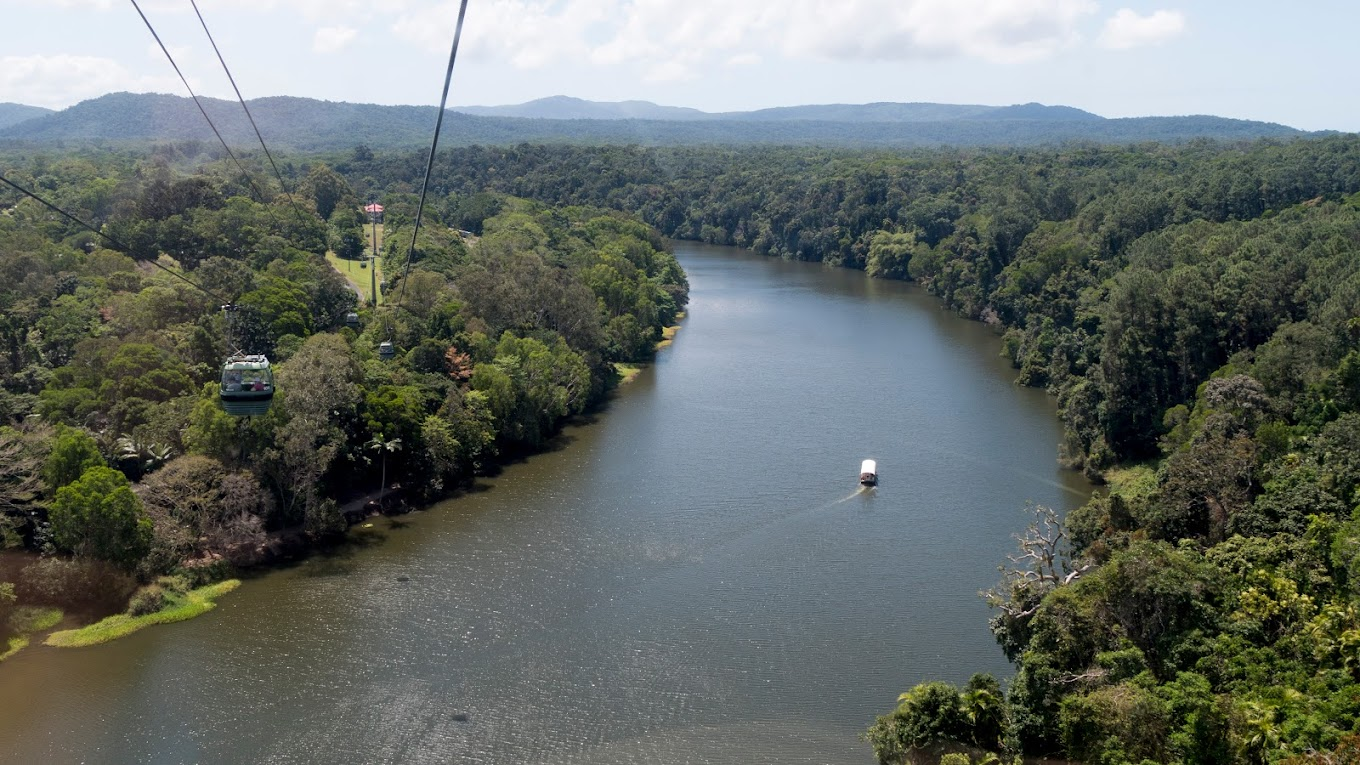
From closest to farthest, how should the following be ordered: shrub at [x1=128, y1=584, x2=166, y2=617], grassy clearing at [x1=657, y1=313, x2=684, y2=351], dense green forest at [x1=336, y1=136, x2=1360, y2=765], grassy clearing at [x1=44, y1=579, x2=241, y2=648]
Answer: dense green forest at [x1=336, y1=136, x2=1360, y2=765] → grassy clearing at [x1=44, y1=579, x2=241, y2=648] → shrub at [x1=128, y1=584, x2=166, y2=617] → grassy clearing at [x1=657, y1=313, x2=684, y2=351]

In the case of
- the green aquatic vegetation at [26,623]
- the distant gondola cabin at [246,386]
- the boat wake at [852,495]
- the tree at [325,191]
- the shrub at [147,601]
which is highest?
the tree at [325,191]

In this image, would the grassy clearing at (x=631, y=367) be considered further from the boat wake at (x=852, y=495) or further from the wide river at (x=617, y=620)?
the boat wake at (x=852, y=495)

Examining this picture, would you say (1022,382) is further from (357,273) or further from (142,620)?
(142,620)

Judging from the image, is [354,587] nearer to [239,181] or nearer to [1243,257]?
[1243,257]

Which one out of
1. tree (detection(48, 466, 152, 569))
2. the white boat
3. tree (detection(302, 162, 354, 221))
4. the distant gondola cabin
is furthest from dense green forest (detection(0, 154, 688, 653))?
tree (detection(302, 162, 354, 221))

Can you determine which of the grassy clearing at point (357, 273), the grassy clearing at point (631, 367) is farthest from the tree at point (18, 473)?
the grassy clearing at point (631, 367)

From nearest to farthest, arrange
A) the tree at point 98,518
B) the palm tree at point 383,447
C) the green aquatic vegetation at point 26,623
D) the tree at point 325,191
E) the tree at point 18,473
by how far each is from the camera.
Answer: the green aquatic vegetation at point 26,623 < the tree at point 98,518 < the tree at point 18,473 < the palm tree at point 383,447 < the tree at point 325,191

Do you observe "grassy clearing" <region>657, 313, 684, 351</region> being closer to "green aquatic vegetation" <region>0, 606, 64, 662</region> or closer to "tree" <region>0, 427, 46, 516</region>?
"tree" <region>0, 427, 46, 516</region>
